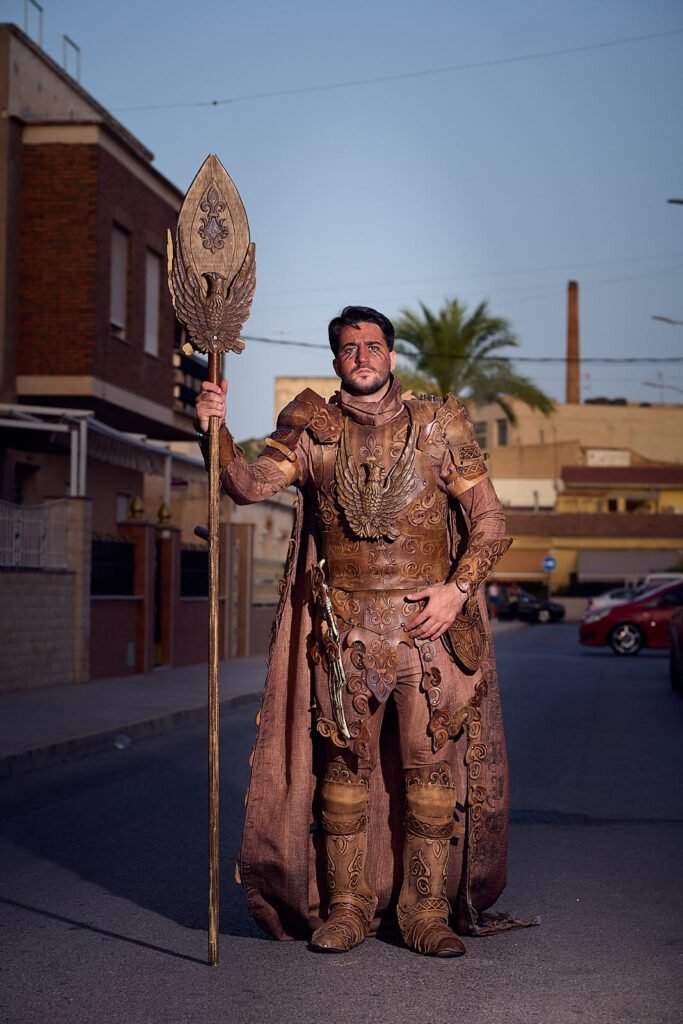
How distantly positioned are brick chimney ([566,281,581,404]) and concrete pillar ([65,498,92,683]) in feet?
275

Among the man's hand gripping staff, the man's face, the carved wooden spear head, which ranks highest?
the carved wooden spear head

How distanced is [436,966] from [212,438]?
1.91 m

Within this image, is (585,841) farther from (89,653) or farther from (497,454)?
(497,454)

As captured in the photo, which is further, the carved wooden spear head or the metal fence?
the metal fence

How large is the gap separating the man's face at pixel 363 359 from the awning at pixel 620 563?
73676 millimetres

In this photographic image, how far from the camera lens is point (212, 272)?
207 inches

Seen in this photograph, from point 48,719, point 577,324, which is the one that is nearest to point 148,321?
point 48,719

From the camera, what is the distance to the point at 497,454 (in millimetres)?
92625

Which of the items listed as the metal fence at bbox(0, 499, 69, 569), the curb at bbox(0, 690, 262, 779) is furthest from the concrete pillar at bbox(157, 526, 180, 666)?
the curb at bbox(0, 690, 262, 779)

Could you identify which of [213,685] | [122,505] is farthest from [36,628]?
[213,685]

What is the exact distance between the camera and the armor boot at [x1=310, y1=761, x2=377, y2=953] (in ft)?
17.5

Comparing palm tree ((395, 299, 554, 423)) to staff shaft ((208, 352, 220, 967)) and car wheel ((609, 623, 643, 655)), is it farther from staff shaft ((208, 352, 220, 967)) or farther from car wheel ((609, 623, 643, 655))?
staff shaft ((208, 352, 220, 967))

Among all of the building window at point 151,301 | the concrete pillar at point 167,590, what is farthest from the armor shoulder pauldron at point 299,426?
the building window at point 151,301

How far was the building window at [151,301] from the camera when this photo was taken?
26547mm
